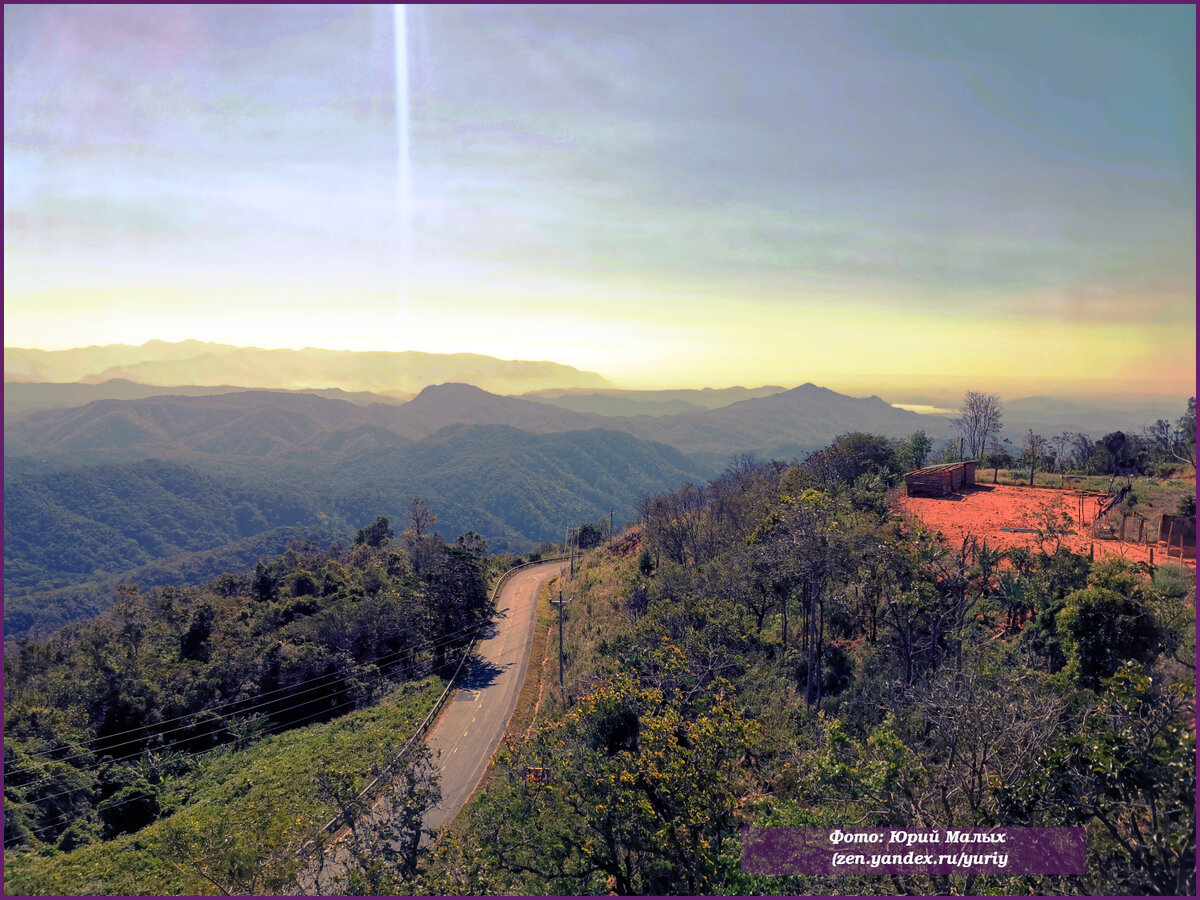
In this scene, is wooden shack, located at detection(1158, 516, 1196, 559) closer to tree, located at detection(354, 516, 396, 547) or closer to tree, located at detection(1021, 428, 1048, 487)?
tree, located at detection(1021, 428, 1048, 487)

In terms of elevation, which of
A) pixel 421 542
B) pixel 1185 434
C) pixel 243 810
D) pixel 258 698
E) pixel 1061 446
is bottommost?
pixel 258 698

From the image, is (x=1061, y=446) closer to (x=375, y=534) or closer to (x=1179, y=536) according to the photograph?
(x=1179, y=536)

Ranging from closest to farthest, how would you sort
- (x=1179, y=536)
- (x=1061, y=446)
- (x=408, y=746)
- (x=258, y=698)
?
(x=1179, y=536) → (x=408, y=746) → (x=258, y=698) → (x=1061, y=446)

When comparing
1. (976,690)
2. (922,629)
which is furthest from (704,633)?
(976,690)

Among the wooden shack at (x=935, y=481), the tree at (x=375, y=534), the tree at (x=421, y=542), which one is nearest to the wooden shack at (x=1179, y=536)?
the wooden shack at (x=935, y=481)

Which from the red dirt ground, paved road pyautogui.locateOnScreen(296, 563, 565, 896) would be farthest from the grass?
the red dirt ground

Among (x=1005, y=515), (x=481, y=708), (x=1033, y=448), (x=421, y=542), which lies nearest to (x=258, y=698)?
(x=481, y=708)
